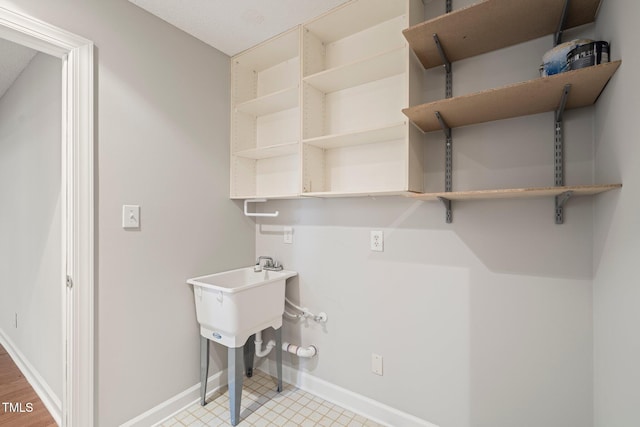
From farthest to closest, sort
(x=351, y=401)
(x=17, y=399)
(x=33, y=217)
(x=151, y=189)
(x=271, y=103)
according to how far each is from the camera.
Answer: (x=33, y=217) → (x=271, y=103) → (x=17, y=399) → (x=351, y=401) → (x=151, y=189)

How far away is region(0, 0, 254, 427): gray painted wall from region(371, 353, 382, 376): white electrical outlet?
1.06 m

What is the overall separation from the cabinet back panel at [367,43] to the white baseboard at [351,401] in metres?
1.98

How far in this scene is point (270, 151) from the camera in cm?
204

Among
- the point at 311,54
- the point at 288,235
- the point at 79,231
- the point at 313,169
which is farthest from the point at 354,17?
the point at 79,231

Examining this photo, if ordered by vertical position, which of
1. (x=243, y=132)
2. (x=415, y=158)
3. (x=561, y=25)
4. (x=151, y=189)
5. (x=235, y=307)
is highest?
(x=561, y=25)

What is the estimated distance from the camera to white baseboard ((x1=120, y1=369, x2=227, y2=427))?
5.39 ft

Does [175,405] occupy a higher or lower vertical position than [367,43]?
lower

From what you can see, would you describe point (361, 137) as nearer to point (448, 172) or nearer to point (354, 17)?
point (448, 172)

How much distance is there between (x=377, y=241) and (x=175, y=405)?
1569mm

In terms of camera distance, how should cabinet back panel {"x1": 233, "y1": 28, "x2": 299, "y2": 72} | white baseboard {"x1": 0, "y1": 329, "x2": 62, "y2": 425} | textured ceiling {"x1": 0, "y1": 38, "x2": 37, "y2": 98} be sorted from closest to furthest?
white baseboard {"x1": 0, "y1": 329, "x2": 62, "y2": 425}
cabinet back panel {"x1": 233, "y1": 28, "x2": 299, "y2": 72}
textured ceiling {"x1": 0, "y1": 38, "x2": 37, "y2": 98}

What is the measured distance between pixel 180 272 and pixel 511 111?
1964 mm

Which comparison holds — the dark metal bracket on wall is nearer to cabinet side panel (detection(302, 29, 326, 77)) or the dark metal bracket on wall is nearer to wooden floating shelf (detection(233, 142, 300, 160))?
cabinet side panel (detection(302, 29, 326, 77))

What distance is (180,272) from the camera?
185cm

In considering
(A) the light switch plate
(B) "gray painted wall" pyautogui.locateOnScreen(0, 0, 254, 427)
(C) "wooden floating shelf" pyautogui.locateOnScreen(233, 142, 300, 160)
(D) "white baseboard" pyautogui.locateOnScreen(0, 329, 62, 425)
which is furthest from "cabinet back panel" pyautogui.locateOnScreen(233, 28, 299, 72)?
(D) "white baseboard" pyautogui.locateOnScreen(0, 329, 62, 425)
